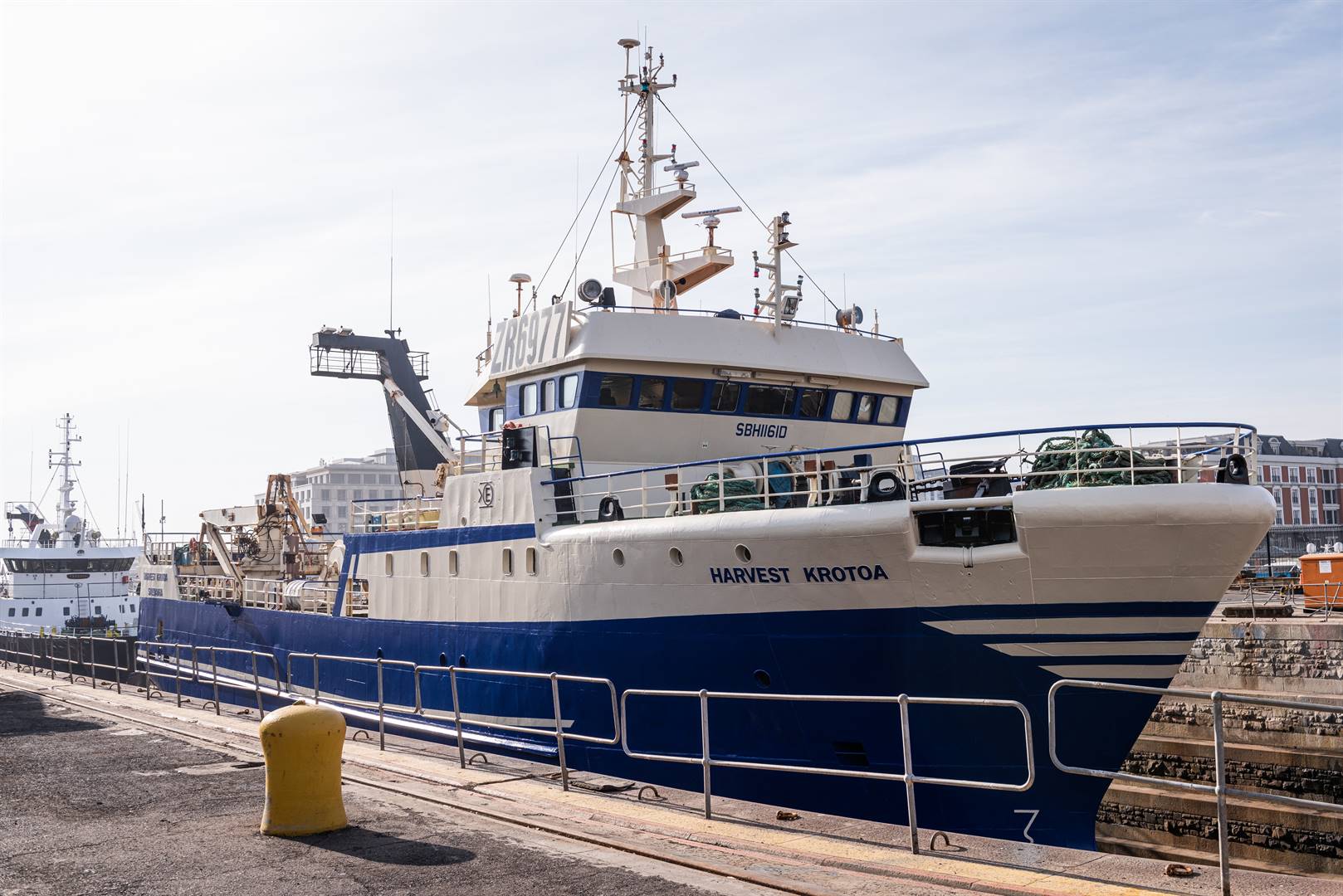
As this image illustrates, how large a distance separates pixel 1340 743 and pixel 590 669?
46.0 feet

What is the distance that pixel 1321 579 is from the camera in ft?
102

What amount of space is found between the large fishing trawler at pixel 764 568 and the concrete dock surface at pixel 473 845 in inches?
29.0

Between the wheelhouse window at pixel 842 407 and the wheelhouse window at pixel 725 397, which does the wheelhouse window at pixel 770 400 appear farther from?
the wheelhouse window at pixel 842 407

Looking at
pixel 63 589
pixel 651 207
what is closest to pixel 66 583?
pixel 63 589

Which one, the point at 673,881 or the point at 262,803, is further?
the point at 262,803

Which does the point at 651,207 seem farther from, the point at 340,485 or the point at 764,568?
the point at 340,485

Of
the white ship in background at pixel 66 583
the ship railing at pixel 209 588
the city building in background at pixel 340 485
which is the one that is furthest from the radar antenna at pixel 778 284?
the city building in background at pixel 340 485

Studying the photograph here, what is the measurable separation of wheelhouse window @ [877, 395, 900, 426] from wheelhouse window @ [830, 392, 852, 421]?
68 centimetres

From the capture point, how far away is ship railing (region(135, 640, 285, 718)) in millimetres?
20094

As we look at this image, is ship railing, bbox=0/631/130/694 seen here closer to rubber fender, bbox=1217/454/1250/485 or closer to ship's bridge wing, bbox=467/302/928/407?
ship's bridge wing, bbox=467/302/928/407

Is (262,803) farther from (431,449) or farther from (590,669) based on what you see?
(431,449)

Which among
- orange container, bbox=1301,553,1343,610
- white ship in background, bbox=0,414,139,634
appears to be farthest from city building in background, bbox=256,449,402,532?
orange container, bbox=1301,553,1343,610

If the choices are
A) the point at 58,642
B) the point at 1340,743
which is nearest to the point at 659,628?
the point at 1340,743

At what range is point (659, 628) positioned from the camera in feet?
44.4
